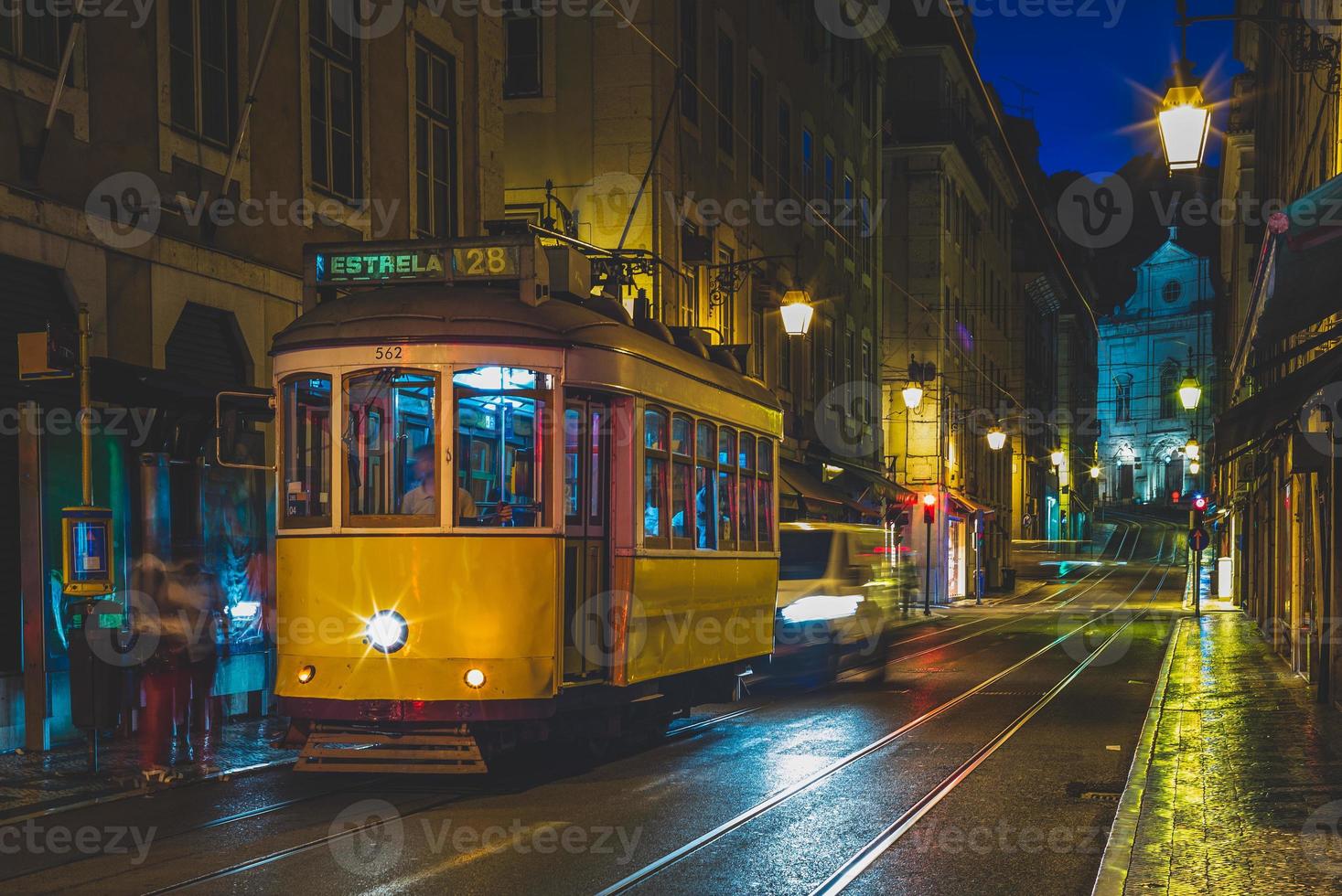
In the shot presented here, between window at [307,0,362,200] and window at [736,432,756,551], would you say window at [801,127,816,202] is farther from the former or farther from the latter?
window at [736,432,756,551]

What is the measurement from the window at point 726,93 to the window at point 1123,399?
3607 inches

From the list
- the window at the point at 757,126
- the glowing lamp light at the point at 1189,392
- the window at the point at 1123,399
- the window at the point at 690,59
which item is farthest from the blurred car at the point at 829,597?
the window at the point at 1123,399

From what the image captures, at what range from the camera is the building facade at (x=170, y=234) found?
12688 millimetres

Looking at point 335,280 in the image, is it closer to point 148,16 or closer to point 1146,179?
point 148,16

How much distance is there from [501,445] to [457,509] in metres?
0.53

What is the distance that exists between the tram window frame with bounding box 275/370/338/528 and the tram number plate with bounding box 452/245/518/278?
4.22ft

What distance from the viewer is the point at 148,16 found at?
1417cm

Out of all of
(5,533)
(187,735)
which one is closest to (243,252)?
(5,533)

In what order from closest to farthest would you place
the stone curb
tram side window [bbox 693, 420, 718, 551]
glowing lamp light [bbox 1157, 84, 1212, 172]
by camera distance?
1. the stone curb
2. glowing lamp light [bbox 1157, 84, 1212, 172]
3. tram side window [bbox 693, 420, 718, 551]

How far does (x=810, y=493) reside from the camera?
26.0 metres

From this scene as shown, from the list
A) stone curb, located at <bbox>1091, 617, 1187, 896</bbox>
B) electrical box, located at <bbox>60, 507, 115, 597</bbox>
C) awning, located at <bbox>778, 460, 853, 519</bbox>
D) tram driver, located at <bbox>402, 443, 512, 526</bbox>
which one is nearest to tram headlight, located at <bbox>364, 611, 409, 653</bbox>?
tram driver, located at <bbox>402, 443, 512, 526</bbox>

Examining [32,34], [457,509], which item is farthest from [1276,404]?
[32,34]

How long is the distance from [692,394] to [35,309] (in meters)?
5.46

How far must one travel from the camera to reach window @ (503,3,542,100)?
2656 cm
